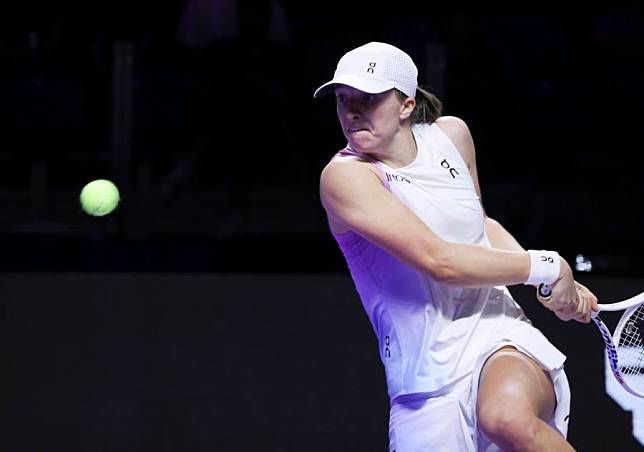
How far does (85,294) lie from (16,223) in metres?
0.47

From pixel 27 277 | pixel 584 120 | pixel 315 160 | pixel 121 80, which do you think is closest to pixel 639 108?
pixel 584 120

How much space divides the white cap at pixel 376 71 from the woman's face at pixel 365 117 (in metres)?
0.03

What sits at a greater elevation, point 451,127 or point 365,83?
point 365,83

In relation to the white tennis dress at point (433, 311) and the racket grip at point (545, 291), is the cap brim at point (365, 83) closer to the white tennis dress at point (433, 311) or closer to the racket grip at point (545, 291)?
the white tennis dress at point (433, 311)

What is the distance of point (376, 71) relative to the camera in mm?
2812

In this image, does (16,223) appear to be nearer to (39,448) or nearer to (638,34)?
(39,448)

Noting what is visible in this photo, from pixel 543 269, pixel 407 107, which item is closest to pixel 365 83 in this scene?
pixel 407 107

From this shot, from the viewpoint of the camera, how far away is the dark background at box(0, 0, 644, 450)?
13.5 ft

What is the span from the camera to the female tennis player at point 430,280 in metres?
2.67

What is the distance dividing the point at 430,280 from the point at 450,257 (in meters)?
0.19

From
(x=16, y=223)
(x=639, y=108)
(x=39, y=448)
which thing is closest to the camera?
(x=39, y=448)

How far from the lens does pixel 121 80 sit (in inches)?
182

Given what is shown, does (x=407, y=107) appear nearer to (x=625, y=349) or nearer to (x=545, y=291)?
(x=545, y=291)

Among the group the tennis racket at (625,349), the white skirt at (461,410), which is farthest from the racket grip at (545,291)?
the white skirt at (461,410)
